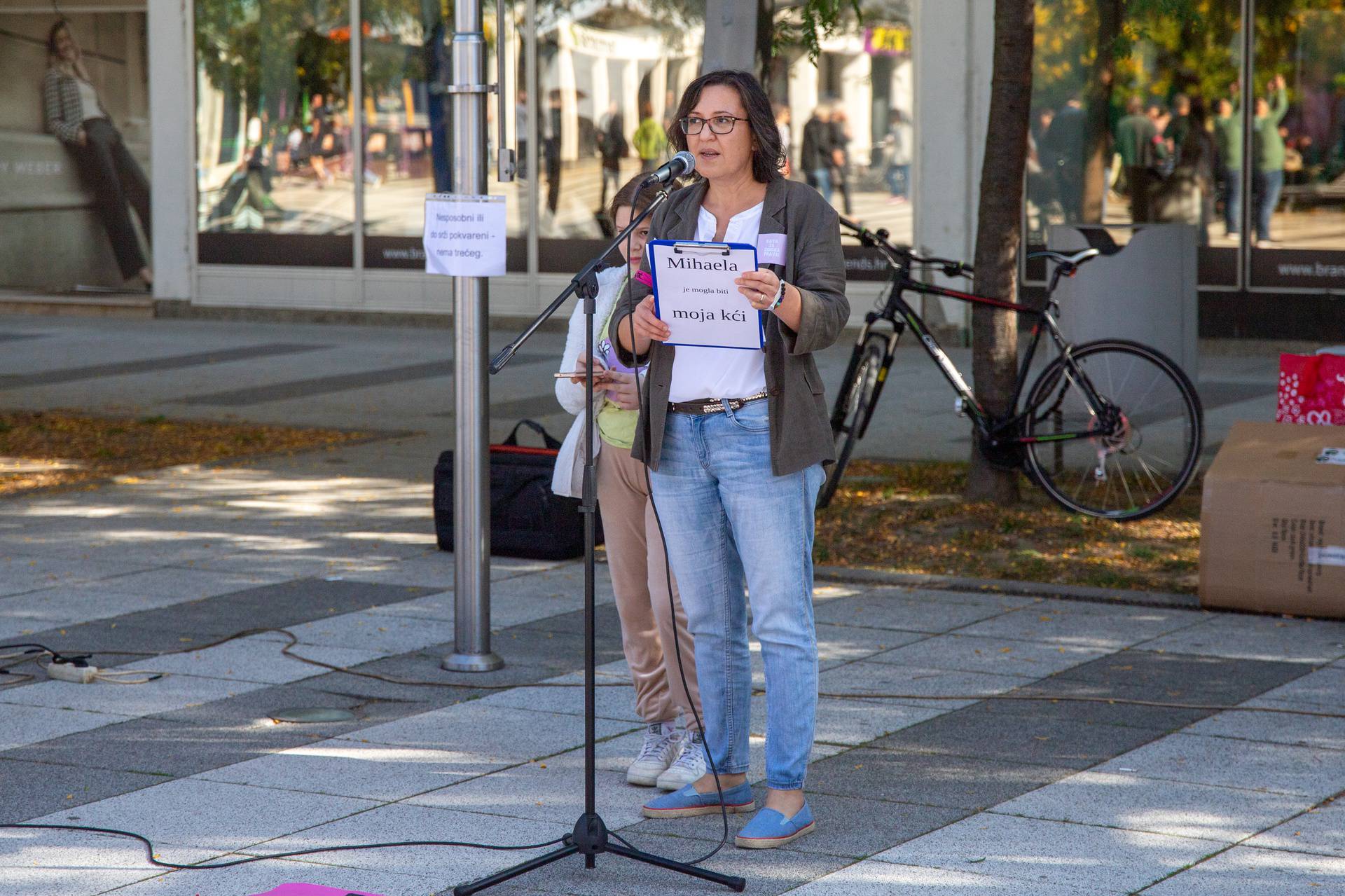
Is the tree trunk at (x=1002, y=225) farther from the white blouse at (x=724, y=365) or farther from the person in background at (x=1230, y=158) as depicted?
the person in background at (x=1230, y=158)

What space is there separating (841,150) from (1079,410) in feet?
29.8

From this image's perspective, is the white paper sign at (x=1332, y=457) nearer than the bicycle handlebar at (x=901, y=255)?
Yes

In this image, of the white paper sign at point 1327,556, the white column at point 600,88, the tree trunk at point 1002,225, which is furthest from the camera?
the white column at point 600,88

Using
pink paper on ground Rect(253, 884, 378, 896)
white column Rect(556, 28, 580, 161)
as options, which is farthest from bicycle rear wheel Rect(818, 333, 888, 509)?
white column Rect(556, 28, 580, 161)

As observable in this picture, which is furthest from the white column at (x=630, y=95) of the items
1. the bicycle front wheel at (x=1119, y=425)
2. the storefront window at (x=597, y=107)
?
the bicycle front wheel at (x=1119, y=425)

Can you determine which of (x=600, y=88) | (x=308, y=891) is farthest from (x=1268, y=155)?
(x=308, y=891)

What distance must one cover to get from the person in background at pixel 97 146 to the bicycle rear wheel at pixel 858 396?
1418cm

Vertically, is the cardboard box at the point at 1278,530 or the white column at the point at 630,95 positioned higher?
the white column at the point at 630,95

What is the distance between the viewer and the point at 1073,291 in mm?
9398

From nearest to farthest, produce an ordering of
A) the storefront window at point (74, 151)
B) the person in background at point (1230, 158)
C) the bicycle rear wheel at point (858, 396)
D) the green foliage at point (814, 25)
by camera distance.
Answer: the bicycle rear wheel at point (858, 396)
the green foliage at point (814, 25)
the person in background at point (1230, 158)
the storefront window at point (74, 151)

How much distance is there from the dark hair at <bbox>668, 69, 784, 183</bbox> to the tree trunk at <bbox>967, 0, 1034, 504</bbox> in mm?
4422

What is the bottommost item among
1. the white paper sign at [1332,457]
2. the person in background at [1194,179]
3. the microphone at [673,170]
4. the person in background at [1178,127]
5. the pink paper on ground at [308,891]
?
the pink paper on ground at [308,891]

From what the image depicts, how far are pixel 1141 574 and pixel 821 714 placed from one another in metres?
2.41

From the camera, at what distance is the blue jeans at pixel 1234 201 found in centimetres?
1558
